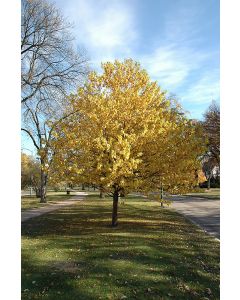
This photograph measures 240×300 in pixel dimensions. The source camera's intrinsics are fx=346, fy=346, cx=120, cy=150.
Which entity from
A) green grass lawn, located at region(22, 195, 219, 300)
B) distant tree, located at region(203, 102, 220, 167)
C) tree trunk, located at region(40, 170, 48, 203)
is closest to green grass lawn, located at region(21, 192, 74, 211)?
tree trunk, located at region(40, 170, 48, 203)

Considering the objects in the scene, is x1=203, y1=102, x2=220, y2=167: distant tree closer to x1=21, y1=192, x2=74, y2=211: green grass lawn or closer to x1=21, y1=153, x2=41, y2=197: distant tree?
x1=21, y1=192, x2=74, y2=211: green grass lawn

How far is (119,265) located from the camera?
6648 millimetres

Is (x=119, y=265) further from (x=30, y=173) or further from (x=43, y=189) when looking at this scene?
(x=30, y=173)

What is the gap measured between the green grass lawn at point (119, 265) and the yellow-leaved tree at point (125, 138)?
1.83 meters

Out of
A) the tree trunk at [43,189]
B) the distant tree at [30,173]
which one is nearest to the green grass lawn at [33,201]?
the tree trunk at [43,189]

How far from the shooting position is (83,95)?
463 inches

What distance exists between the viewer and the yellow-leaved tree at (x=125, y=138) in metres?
10.8

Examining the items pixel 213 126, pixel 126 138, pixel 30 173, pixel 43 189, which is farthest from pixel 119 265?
pixel 30 173

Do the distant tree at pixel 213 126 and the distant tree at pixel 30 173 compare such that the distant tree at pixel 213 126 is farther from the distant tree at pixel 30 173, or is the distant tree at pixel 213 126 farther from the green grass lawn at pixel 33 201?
the distant tree at pixel 30 173

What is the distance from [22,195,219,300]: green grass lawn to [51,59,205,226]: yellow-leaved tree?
183 cm

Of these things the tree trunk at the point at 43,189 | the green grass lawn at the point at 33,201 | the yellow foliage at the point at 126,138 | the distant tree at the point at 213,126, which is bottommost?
the green grass lawn at the point at 33,201
